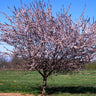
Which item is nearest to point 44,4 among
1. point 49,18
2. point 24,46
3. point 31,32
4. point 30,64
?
point 49,18

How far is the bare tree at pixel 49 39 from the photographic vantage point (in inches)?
440

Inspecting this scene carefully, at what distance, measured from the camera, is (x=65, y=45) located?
11016 millimetres

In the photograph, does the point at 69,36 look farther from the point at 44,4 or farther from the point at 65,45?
the point at 44,4

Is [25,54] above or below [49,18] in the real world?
below

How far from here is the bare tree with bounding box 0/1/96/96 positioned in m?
11.2

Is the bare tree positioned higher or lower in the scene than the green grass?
higher

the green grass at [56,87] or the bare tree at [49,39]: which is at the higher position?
the bare tree at [49,39]

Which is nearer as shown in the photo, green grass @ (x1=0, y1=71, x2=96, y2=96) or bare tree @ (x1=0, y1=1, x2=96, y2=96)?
bare tree @ (x1=0, y1=1, x2=96, y2=96)

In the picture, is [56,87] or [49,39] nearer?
[49,39]

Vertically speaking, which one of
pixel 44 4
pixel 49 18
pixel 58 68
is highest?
pixel 44 4

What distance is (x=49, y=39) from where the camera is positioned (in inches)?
440

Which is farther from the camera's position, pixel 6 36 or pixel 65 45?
pixel 6 36

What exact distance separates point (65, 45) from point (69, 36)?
1.58ft

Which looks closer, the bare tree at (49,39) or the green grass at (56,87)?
the bare tree at (49,39)
